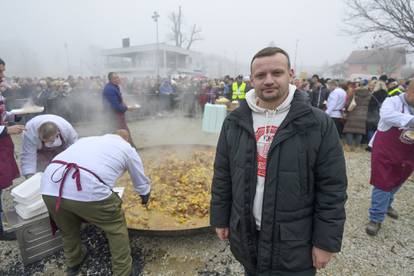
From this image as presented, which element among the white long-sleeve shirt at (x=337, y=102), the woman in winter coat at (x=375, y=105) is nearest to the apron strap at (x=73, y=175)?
the white long-sleeve shirt at (x=337, y=102)

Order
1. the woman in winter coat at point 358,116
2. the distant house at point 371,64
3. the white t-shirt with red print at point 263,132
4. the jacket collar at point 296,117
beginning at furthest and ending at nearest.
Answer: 1. the distant house at point 371,64
2. the woman in winter coat at point 358,116
3. the white t-shirt with red print at point 263,132
4. the jacket collar at point 296,117

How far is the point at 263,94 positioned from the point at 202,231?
1966 mm

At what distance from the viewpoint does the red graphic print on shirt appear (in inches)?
59.7

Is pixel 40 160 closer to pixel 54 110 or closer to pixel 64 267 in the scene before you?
pixel 64 267

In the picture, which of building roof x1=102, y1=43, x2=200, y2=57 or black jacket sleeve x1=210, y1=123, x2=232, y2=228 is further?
building roof x1=102, y1=43, x2=200, y2=57

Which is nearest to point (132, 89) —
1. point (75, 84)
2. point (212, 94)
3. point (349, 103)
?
point (75, 84)

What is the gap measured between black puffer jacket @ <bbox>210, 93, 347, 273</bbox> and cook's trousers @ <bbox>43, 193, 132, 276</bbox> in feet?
4.29

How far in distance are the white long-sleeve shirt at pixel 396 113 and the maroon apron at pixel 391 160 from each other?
0.15 meters

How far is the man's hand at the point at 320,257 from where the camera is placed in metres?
1.46

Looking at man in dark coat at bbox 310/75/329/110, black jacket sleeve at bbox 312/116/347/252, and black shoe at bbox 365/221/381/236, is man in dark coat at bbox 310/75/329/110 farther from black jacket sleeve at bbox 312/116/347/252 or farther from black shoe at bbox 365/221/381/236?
black jacket sleeve at bbox 312/116/347/252

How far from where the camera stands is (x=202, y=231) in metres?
2.87

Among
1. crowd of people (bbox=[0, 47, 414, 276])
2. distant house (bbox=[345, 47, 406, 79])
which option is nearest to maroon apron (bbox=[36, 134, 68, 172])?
crowd of people (bbox=[0, 47, 414, 276])

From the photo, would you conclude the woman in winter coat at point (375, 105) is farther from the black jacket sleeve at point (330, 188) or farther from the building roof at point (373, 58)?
the building roof at point (373, 58)

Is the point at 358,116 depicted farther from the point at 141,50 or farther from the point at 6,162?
the point at 141,50
